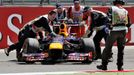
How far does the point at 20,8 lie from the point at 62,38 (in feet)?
18.7

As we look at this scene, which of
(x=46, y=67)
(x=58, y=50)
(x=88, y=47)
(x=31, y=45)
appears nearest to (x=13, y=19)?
(x=31, y=45)

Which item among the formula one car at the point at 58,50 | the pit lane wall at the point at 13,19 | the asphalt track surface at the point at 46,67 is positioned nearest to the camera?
the asphalt track surface at the point at 46,67

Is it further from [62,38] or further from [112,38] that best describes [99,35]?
[112,38]

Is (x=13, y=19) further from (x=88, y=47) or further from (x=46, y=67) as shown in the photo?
(x=46, y=67)

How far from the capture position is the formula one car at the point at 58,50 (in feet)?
48.4

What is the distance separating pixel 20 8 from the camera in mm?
20266

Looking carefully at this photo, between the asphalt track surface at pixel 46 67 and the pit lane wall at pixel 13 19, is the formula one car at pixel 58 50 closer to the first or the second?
the asphalt track surface at pixel 46 67

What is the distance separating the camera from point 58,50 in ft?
48.2

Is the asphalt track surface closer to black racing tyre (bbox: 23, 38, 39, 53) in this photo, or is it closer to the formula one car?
the formula one car

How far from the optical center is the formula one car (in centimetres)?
1476

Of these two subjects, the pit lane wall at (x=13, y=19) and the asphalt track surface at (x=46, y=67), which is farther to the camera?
the pit lane wall at (x=13, y=19)

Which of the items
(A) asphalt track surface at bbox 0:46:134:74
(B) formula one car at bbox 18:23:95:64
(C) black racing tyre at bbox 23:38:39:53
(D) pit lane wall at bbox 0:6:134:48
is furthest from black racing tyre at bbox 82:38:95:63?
(D) pit lane wall at bbox 0:6:134:48

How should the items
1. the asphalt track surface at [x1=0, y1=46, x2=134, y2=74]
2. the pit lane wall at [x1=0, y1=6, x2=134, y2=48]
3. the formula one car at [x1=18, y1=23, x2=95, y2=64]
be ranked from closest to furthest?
the asphalt track surface at [x1=0, y1=46, x2=134, y2=74]
the formula one car at [x1=18, y1=23, x2=95, y2=64]
the pit lane wall at [x1=0, y1=6, x2=134, y2=48]

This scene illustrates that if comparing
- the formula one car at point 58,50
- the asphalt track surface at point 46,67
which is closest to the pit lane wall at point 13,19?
the asphalt track surface at point 46,67
